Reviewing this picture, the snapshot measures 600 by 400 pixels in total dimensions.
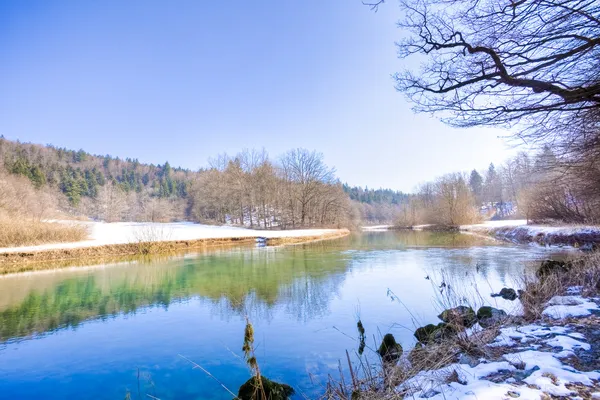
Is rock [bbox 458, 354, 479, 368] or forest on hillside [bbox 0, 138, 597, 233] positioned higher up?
forest on hillside [bbox 0, 138, 597, 233]

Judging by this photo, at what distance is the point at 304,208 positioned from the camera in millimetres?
48906

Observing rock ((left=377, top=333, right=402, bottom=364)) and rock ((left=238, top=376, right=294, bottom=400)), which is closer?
rock ((left=238, top=376, right=294, bottom=400))

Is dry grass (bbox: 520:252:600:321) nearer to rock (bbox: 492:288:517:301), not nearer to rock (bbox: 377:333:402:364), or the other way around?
rock (bbox: 492:288:517:301)

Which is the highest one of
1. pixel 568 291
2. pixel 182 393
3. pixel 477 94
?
pixel 477 94

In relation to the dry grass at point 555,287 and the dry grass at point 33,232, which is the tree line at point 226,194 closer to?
the dry grass at point 33,232

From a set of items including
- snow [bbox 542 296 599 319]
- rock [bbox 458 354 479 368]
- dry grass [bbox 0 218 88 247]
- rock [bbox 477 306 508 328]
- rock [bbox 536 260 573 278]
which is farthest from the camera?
dry grass [bbox 0 218 88 247]

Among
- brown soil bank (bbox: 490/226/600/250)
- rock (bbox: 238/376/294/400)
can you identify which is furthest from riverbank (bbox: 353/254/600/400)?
brown soil bank (bbox: 490/226/600/250)

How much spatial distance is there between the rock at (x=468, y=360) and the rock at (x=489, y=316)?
218cm

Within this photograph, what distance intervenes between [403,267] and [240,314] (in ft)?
26.9

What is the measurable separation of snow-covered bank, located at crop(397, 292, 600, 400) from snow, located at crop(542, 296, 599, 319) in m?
0.33

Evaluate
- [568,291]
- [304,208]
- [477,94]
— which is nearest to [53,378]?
[477,94]

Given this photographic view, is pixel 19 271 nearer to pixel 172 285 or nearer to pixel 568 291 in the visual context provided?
pixel 172 285

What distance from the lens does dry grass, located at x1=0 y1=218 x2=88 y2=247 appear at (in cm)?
1780

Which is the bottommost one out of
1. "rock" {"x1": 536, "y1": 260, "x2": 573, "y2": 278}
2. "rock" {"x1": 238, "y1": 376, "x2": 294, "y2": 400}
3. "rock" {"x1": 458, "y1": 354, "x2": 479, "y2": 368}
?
"rock" {"x1": 238, "y1": 376, "x2": 294, "y2": 400}
